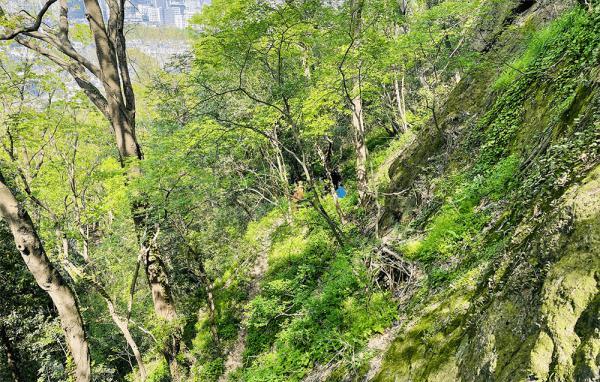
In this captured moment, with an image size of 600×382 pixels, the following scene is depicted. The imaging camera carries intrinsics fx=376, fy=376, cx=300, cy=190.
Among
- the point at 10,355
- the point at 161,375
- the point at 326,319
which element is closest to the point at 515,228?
the point at 326,319

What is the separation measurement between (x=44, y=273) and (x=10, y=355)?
13215mm

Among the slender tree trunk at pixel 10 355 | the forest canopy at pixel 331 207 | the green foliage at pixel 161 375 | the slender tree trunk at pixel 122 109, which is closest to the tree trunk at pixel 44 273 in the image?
the forest canopy at pixel 331 207

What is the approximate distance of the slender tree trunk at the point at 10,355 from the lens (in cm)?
1439

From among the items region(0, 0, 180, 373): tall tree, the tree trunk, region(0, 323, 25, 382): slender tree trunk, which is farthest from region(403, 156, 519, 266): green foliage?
region(0, 323, 25, 382): slender tree trunk

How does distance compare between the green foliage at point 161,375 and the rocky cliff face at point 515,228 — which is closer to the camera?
the rocky cliff face at point 515,228

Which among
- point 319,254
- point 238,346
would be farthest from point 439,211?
point 238,346

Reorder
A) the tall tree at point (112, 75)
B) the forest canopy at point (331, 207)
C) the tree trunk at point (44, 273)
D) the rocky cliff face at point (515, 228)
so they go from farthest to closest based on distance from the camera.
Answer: the tall tree at point (112, 75) → the tree trunk at point (44, 273) → the forest canopy at point (331, 207) → the rocky cliff face at point (515, 228)

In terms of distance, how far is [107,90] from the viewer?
26.5ft

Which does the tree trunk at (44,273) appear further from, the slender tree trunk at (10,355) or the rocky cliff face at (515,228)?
the slender tree trunk at (10,355)

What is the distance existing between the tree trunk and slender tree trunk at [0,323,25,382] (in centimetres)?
1240

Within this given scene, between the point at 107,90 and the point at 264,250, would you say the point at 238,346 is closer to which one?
the point at 264,250

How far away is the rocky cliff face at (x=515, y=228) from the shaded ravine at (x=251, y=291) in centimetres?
624

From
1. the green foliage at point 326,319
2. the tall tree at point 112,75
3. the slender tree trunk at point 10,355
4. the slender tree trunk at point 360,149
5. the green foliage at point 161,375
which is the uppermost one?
the tall tree at point 112,75

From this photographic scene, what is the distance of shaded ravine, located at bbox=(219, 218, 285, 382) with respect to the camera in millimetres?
12789
